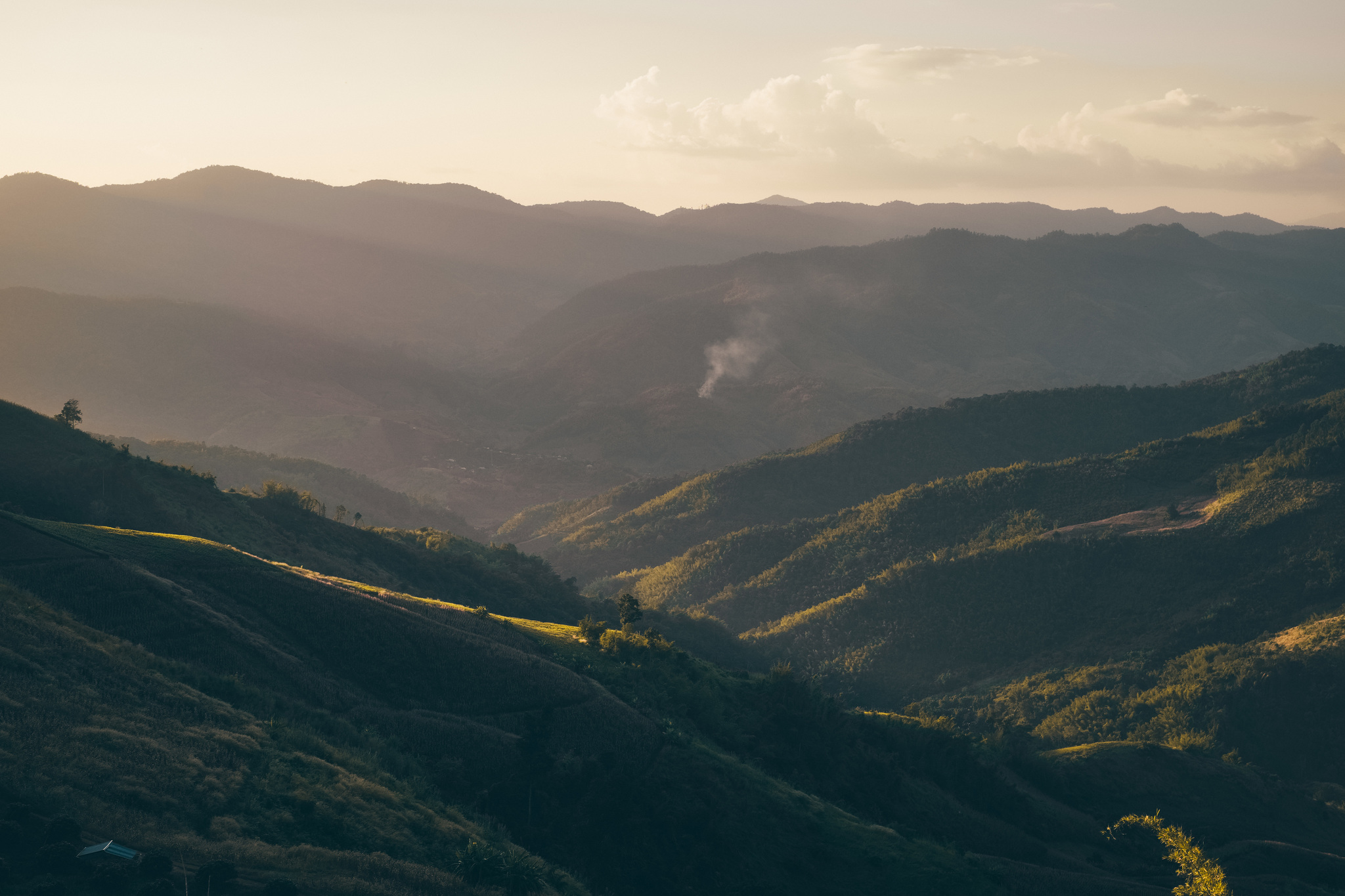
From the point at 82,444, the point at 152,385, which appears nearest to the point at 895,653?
the point at 82,444

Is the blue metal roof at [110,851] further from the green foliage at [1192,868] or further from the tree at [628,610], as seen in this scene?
the green foliage at [1192,868]

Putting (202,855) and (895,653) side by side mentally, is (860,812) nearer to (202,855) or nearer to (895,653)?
(202,855)

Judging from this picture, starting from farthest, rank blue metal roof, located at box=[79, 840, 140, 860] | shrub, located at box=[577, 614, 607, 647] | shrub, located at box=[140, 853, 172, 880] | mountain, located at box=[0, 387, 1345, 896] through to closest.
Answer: shrub, located at box=[577, 614, 607, 647] → mountain, located at box=[0, 387, 1345, 896] → shrub, located at box=[140, 853, 172, 880] → blue metal roof, located at box=[79, 840, 140, 860]

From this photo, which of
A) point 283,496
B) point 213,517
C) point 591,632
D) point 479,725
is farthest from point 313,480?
point 479,725

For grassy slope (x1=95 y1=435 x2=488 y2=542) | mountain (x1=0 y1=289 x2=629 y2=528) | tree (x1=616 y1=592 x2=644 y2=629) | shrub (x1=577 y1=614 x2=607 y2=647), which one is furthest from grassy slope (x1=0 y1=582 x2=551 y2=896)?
mountain (x1=0 y1=289 x2=629 y2=528)

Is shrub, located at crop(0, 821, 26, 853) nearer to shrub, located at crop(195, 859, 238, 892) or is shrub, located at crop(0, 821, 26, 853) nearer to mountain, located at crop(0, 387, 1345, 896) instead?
mountain, located at crop(0, 387, 1345, 896)

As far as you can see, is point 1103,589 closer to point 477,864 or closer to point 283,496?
point 283,496
